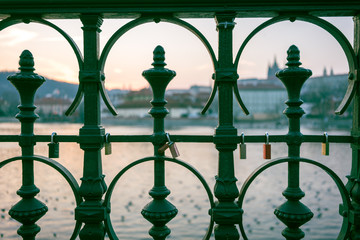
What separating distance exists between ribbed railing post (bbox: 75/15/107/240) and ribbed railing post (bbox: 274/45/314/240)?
0.77 metres

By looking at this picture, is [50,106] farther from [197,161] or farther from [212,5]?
[212,5]

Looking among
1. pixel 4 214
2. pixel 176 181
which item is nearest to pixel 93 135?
pixel 4 214

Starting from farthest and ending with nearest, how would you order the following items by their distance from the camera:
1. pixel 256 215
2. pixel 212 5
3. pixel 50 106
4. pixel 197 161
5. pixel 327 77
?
pixel 327 77, pixel 50 106, pixel 197 161, pixel 256 215, pixel 212 5

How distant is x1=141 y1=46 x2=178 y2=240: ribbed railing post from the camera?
4.62ft

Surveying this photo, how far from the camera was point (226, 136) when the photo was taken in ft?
4.51

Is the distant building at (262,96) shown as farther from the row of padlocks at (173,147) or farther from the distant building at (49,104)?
the row of padlocks at (173,147)

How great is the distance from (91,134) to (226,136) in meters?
0.56

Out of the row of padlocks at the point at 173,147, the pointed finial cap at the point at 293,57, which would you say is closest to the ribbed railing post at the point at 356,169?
the row of padlocks at the point at 173,147

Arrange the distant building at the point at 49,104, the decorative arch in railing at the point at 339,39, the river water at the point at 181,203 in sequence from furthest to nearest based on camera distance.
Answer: the distant building at the point at 49,104 → the river water at the point at 181,203 → the decorative arch in railing at the point at 339,39

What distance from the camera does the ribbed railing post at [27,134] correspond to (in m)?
1.41

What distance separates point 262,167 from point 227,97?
1.05 feet

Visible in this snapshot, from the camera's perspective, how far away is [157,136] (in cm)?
141

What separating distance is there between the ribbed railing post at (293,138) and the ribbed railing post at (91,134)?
772 millimetres

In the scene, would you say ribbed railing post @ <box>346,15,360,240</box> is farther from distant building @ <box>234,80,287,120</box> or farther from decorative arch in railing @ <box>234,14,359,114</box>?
distant building @ <box>234,80,287,120</box>
